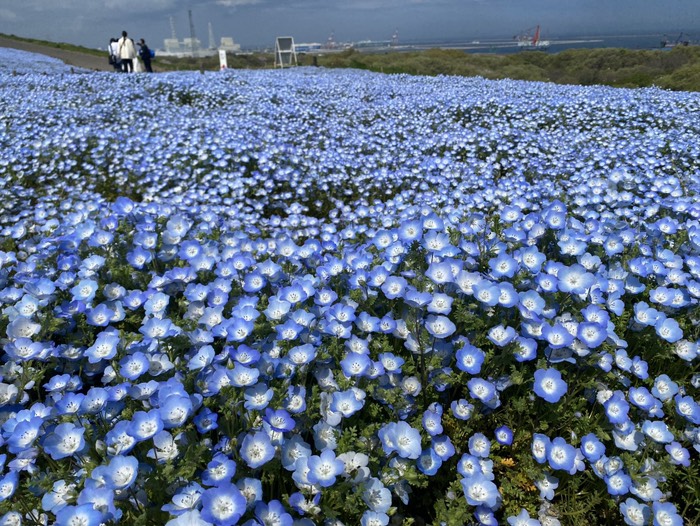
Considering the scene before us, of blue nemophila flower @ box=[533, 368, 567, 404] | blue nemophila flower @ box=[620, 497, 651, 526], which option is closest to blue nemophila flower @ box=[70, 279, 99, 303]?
blue nemophila flower @ box=[533, 368, 567, 404]

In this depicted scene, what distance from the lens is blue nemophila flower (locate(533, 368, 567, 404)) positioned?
196 centimetres

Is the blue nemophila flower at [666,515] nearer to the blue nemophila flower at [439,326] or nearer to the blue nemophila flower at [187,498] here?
the blue nemophila flower at [439,326]

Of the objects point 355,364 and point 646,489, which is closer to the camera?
point 646,489

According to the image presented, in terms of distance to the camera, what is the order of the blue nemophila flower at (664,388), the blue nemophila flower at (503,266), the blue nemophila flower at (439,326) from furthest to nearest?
the blue nemophila flower at (503,266), the blue nemophila flower at (664,388), the blue nemophila flower at (439,326)

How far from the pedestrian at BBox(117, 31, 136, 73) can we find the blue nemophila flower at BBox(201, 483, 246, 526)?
1795 cm

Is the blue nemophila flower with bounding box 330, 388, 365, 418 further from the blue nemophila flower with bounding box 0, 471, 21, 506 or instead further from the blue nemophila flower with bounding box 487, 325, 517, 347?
the blue nemophila flower with bounding box 0, 471, 21, 506

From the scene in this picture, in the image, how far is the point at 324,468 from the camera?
1603 mm

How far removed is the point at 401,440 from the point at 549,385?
2.26 feet

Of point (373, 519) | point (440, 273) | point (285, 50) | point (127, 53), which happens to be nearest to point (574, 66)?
point (285, 50)

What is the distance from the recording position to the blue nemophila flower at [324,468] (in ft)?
5.10

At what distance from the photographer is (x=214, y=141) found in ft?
20.7

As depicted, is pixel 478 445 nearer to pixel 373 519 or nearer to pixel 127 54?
pixel 373 519

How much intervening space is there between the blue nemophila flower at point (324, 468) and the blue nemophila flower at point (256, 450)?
0.15 metres

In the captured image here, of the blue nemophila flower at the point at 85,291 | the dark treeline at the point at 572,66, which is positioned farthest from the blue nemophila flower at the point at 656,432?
the dark treeline at the point at 572,66
